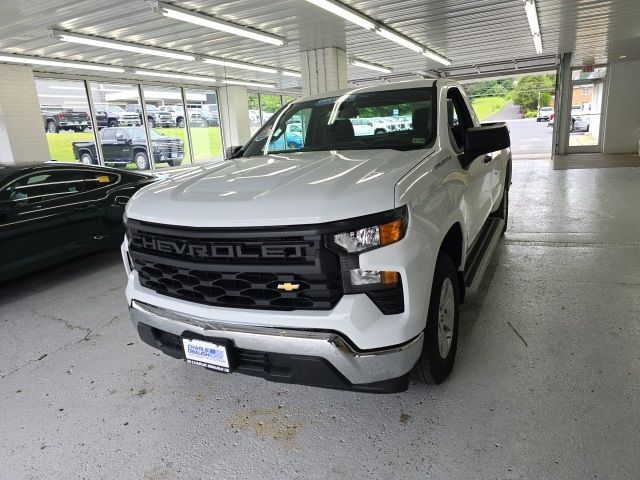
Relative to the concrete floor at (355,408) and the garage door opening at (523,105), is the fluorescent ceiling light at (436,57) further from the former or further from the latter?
the garage door opening at (523,105)

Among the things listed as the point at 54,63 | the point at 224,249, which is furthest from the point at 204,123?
the point at 224,249

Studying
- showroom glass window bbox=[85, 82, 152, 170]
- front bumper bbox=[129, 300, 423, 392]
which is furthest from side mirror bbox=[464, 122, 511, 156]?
showroom glass window bbox=[85, 82, 152, 170]

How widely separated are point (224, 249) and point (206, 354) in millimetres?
510

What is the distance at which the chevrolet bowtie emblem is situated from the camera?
1933mm

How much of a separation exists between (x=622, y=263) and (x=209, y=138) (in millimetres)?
18250

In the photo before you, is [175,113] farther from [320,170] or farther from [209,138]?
[320,170]

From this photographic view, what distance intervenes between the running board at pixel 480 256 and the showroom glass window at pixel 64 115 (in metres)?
12.6

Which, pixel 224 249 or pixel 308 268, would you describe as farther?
pixel 224 249

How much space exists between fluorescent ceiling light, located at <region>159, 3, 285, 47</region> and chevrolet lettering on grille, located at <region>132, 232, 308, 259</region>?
6246mm

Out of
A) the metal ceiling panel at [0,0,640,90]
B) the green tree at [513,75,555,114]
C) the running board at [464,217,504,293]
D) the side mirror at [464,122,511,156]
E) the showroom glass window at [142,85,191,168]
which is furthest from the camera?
the green tree at [513,75,555,114]

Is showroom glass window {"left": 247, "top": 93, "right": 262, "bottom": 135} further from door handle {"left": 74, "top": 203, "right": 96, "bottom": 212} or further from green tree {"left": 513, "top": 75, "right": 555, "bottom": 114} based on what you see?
green tree {"left": 513, "top": 75, "right": 555, "bottom": 114}

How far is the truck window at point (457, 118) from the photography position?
303 cm

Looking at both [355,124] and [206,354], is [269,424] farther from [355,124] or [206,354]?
[355,124]

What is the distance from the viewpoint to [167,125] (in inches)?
705
